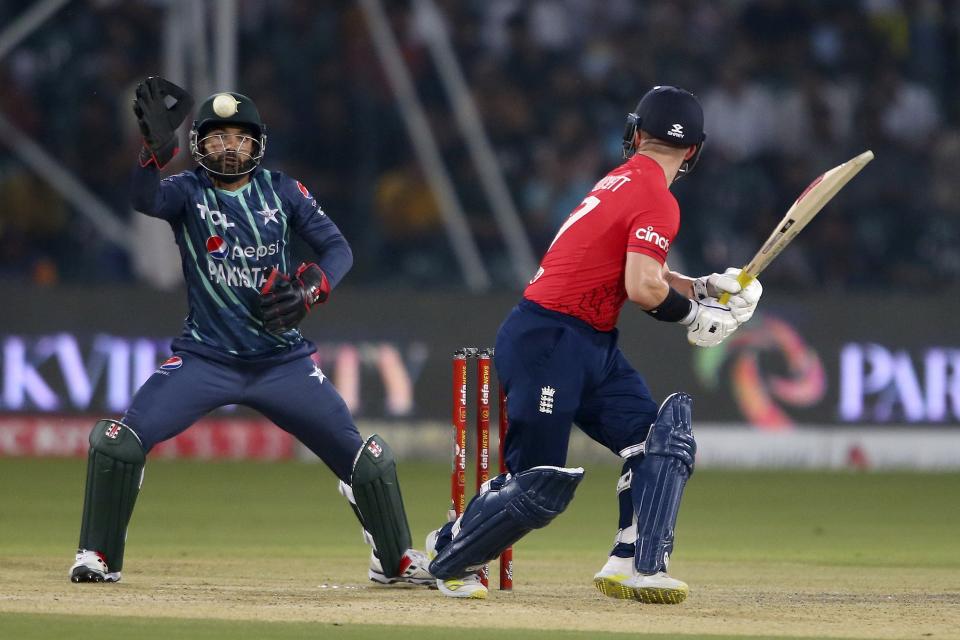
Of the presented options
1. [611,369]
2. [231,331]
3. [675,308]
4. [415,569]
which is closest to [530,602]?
[415,569]

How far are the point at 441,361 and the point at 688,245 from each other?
96.0 inches

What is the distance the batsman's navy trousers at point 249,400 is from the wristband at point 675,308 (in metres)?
1.43

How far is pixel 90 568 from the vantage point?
6695mm

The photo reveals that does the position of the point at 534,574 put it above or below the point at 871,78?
below

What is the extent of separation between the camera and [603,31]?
15.8 m

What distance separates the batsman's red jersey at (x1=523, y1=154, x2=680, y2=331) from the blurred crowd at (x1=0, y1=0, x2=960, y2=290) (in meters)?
7.40

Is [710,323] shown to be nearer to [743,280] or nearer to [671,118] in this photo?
[743,280]

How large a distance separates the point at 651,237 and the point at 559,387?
660mm

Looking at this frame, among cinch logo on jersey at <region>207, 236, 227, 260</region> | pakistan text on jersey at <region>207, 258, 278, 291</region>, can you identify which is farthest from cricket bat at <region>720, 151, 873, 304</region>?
cinch logo on jersey at <region>207, 236, 227, 260</region>

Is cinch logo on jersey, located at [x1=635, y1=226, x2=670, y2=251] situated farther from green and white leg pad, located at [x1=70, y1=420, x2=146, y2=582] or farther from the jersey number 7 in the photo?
green and white leg pad, located at [x1=70, y1=420, x2=146, y2=582]

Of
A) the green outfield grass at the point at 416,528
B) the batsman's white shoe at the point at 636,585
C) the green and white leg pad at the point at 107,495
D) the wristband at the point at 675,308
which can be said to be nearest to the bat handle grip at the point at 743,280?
the wristband at the point at 675,308

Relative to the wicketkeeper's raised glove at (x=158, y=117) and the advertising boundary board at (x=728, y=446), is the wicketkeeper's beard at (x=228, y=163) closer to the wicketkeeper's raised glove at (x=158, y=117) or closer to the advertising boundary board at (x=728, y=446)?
the wicketkeeper's raised glove at (x=158, y=117)

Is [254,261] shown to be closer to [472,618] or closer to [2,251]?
[472,618]

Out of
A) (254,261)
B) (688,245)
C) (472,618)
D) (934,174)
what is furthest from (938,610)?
(934,174)
